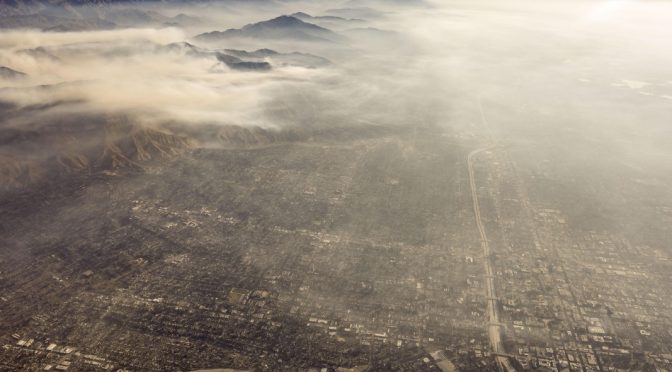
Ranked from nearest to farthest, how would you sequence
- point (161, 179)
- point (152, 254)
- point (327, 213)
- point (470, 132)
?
point (152, 254)
point (327, 213)
point (161, 179)
point (470, 132)

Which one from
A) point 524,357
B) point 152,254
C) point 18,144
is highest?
point 18,144

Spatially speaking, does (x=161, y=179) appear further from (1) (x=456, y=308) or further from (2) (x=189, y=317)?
(1) (x=456, y=308)

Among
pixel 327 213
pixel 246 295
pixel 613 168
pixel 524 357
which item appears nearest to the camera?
pixel 524 357

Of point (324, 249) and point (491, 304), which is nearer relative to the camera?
point (491, 304)

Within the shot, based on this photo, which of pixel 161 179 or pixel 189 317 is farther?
pixel 161 179

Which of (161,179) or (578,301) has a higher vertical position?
(161,179)

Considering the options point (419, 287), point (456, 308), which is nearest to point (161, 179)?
point (419, 287)

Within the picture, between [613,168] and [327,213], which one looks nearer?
[327,213]

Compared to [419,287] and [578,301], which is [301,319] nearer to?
[419,287]

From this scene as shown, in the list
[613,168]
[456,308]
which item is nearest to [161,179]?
[456,308]
